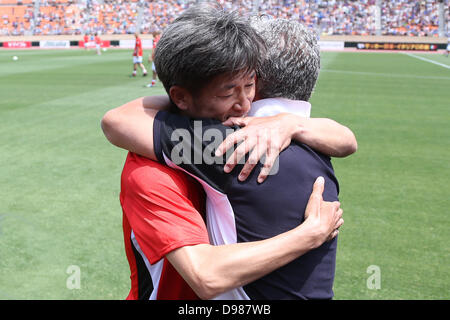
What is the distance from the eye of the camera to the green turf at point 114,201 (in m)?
3.78

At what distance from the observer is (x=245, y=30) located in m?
1.47

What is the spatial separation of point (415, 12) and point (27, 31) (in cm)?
4046

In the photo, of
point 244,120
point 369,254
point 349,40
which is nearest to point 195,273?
point 244,120

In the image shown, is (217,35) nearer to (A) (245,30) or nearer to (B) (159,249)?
(A) (245,30)

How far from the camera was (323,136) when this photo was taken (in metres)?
→ 1.60

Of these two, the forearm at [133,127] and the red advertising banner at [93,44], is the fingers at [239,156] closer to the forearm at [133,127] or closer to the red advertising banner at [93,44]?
the forearm at [133,127]

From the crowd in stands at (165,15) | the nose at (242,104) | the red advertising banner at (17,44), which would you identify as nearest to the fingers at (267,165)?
the nose at (242,104)

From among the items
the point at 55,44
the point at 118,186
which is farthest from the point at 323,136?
the point at 55,44

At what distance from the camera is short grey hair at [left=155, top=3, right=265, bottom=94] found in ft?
4.53

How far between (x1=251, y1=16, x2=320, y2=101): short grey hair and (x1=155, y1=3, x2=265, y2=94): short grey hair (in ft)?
0.30

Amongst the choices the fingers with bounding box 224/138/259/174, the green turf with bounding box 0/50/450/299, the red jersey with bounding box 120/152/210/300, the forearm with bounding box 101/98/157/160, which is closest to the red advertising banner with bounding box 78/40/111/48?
the green turf with bounding box 0/50/450/299

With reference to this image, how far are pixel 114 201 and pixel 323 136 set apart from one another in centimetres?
420

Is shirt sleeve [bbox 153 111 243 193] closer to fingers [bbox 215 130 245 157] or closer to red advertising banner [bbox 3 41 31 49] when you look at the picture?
fingers [bbox 215 130 245 157]

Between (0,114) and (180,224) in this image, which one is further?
(0,114)
